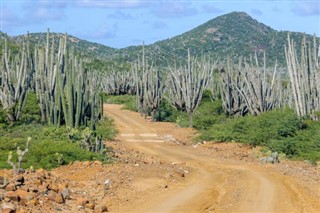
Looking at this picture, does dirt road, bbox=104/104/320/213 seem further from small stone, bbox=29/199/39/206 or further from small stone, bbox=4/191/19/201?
small stone, bbox=4/191/19/201

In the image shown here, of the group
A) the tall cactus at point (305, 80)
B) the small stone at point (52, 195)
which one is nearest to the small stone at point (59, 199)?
the small stone at point (52, 195)

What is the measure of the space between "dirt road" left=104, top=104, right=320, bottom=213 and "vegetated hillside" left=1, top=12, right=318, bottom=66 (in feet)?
236

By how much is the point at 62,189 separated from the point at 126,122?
20.0m

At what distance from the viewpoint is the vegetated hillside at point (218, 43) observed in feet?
337

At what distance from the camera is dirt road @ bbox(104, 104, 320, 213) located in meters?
10.9

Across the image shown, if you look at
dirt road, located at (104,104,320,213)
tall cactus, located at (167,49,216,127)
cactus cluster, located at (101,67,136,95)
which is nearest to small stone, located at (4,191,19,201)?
dirt road, located at (104,104,320,213)

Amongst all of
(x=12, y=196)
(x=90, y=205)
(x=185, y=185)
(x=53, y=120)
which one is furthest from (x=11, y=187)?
(x=53, y=120)

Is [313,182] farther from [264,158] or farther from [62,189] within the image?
[62,189]

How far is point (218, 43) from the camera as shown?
383ft

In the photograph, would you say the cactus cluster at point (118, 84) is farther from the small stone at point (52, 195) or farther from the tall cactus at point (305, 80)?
the small stone at point (52, 195)

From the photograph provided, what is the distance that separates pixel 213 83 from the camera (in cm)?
3891

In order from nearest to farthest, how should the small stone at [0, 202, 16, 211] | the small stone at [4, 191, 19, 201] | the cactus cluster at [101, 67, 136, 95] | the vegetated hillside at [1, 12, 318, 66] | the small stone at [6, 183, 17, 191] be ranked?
Result: the small stone at [0, 202, 16, 211] → the small stone at [4, 191, 19, 201] → the small stone at [6, 183, 17, 191] → the cactus cluster at [101, 67, 136, 95] → the vegetated hillside at [1, 12, 318, 66]

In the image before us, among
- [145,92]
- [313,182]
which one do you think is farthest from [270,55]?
[313,182]

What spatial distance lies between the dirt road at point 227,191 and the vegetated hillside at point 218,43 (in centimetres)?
7192
